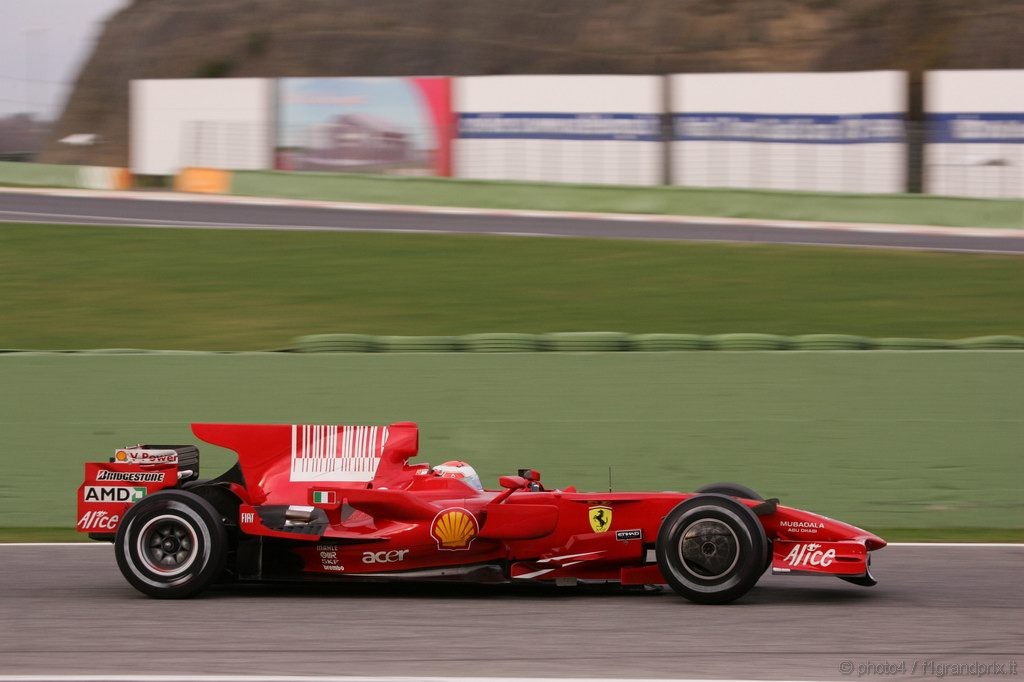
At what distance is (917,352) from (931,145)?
2634cm

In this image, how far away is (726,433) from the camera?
947 cm

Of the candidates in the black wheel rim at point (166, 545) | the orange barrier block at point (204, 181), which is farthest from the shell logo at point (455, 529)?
the orange barrier block at point (204, 181)

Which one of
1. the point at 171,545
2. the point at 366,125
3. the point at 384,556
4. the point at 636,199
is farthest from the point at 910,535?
the point at 366,125

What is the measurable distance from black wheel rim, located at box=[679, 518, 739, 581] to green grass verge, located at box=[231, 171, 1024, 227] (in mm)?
22748

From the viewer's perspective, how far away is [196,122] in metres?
41.1

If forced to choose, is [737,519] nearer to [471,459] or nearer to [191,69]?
[471,459]

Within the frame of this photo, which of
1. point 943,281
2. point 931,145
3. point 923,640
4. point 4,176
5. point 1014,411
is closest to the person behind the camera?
point 923,640

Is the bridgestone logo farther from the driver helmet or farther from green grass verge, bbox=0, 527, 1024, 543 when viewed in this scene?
green grass verge, bbox=0, 527, 1024, 543

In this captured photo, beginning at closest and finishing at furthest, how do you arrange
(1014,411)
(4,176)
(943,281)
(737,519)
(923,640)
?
1. (923,640)
2. (737,519)
3. (1014,411)
4. (943,281)
5. (4,176)

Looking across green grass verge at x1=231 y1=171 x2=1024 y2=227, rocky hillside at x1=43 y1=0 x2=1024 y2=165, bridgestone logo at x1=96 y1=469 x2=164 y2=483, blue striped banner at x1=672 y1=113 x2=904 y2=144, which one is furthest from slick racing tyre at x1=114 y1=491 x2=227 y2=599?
rocky hillside at x1=43 y1=0 x2=1024 y2=165

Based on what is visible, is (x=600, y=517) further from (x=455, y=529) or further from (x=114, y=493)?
(x=114, y=493)

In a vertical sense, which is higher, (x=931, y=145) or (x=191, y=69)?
(x=191, y=69)

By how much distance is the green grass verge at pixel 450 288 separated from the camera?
15.9 meters

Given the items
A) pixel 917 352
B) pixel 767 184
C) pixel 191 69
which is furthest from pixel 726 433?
pixel 191 69
